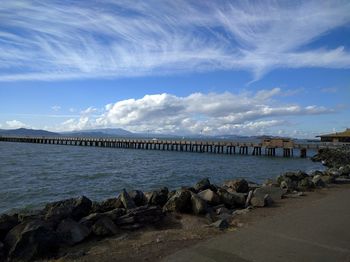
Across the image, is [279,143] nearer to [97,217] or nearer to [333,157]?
[333,157]

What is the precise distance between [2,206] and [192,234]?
10261 millimetres

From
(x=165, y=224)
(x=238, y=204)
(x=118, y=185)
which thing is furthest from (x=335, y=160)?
(x=165, y=224)

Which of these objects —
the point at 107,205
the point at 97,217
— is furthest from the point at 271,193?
the point at 97,217

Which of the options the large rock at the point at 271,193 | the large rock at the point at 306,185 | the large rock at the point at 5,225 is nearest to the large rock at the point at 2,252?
the large rock at the point at 5,225

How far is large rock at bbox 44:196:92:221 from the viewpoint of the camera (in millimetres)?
8961

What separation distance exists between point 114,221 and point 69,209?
125 centimetres

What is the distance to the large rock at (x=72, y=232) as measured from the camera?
7834 mm

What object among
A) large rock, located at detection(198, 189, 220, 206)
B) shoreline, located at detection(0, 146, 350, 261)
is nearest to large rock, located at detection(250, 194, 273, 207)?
shoreline, located at detection(0, 146, 350, 261)

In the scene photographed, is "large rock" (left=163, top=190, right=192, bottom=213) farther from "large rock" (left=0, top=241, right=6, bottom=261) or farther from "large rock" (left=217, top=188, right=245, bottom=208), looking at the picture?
"large rock" (left=0, top=241, right=6, bottom=261)

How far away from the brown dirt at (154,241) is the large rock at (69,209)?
4.44 feet

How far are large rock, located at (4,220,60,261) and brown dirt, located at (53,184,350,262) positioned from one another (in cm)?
31

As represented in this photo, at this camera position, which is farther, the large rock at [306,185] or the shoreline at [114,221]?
the large rock at [306,185]

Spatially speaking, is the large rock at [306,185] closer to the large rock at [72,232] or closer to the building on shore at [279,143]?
the large rock at [72,232]

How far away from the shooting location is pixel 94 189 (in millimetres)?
19594
